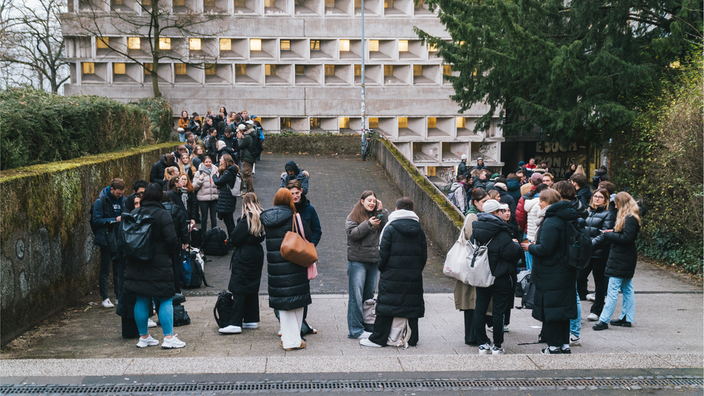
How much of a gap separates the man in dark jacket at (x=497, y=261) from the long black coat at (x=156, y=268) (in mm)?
3493

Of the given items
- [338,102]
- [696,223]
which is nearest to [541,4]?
[696,223]

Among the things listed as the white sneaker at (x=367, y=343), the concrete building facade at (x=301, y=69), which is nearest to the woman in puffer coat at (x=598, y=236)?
the white sneaker at (x=367, y=343)

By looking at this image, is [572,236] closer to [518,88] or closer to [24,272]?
[24,272]

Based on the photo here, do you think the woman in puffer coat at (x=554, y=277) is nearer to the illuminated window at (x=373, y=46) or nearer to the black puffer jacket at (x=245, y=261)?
the black puffer jacket at (x=245, y=261)

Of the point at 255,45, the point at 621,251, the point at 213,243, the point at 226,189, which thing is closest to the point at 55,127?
the point at 226,189

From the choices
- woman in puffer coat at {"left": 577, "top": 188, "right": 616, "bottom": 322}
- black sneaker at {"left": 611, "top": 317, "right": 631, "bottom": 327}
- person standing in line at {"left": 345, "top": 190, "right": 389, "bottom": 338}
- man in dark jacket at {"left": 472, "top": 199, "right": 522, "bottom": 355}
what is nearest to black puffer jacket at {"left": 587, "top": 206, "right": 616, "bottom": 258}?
woman in puffer coat at {"left": 577, "top": 188, "right": 616, "bottom": 322}

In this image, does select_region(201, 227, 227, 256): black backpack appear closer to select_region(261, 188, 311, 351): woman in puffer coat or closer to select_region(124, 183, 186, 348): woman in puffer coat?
select_region(124, 183, 186, 348): woman in puffer coat

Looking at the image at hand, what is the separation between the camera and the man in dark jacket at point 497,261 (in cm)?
702

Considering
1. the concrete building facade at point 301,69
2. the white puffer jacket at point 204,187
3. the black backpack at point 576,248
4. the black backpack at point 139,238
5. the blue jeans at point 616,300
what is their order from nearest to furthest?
the black backpack at point 576,248, the black backpack at point 139,238, the blue jeans at point 616,300, the white puffer jacket at point 204,187, the concrete building facade at point 301,69

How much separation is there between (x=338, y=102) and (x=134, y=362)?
109 ft

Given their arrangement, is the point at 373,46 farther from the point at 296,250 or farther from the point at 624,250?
the point at 296,250

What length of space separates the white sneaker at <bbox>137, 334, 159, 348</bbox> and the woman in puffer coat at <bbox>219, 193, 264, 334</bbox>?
848 mm

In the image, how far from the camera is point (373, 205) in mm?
7629

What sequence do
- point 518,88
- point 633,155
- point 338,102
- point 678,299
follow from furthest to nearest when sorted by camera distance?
point 338,102
point 518,88
point 633,155
point 678,299
